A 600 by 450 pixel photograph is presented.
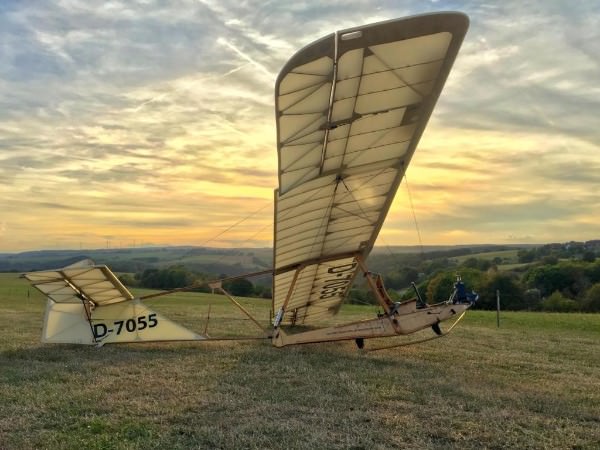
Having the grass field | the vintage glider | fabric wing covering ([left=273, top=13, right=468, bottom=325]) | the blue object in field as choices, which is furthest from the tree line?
the blue object in field

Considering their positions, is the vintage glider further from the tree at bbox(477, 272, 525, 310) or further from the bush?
the tree at bbox(477, 272, 525, 310)

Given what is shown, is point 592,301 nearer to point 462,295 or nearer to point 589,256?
point 589,256

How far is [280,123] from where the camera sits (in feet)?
22.1

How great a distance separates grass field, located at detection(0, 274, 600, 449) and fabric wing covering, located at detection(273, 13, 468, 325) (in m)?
2.75

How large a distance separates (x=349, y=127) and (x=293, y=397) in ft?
14.2

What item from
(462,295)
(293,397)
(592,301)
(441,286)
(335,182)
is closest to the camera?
(293,397)

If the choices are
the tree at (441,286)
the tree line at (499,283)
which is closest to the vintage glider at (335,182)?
the tree line at (499,283)

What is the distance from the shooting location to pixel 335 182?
9.98 meters

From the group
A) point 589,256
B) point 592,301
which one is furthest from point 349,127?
point 589,256

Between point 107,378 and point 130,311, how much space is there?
4.18m

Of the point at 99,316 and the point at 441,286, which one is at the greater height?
the point at 99,316

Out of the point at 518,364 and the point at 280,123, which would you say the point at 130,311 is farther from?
the point at 518,364

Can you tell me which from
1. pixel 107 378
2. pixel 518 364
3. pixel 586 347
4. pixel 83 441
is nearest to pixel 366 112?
pixel 83 441

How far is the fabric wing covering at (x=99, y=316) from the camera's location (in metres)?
13.0
